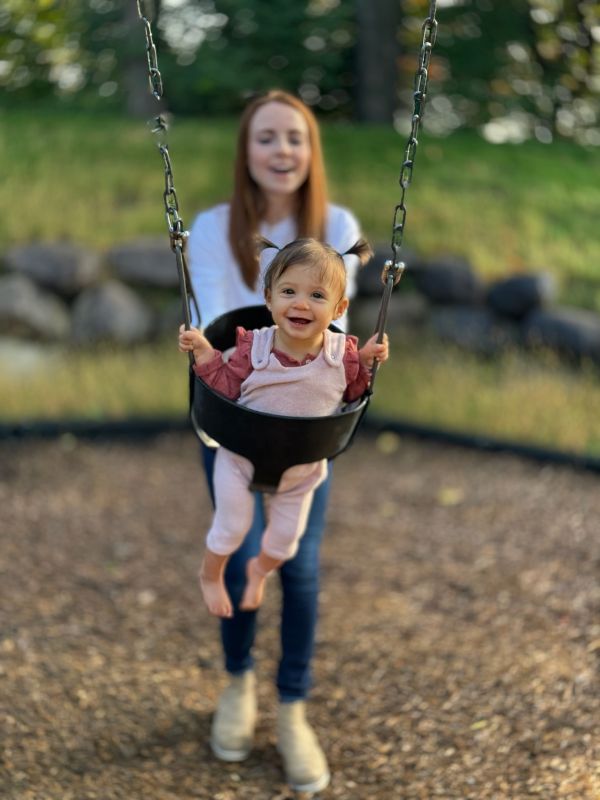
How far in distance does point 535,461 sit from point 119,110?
6.72m

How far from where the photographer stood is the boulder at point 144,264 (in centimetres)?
629

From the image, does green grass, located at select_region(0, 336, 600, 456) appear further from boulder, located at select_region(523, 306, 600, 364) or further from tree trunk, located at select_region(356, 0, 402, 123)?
tree trunk, located at select_region(356, 0, 402, 123)

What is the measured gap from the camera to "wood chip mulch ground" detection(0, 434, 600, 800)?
2467 millimetres

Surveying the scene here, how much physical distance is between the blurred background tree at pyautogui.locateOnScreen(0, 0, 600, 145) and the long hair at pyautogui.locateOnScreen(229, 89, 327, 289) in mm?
6149

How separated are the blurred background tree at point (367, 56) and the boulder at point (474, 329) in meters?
3.46

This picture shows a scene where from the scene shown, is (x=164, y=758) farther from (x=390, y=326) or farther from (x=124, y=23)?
(x=124, y=23)

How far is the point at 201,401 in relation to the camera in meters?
1.92

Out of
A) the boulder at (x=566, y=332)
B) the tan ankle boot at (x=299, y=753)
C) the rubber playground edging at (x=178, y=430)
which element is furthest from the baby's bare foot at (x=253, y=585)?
the boulder at (x=566, y=332)

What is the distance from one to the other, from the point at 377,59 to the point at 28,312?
4.72 meters

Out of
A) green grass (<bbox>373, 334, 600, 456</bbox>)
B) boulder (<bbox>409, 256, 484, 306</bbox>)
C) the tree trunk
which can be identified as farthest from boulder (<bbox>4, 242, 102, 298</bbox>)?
the tree trunk

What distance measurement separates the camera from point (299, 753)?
240 cm

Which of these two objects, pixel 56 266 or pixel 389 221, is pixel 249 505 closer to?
pixel 56 266

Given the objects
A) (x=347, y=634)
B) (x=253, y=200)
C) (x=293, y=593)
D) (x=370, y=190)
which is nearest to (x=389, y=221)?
(x=370, y=190)

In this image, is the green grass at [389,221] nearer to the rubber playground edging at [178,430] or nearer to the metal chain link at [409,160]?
the rubber playground edging at [178,430]
